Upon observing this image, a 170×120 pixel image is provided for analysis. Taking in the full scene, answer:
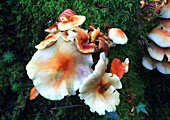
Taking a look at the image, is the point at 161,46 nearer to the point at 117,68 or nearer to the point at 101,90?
the point at 117,68

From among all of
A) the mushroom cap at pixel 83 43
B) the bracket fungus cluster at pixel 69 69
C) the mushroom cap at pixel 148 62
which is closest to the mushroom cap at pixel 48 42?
the bracket fungus cluster at pixel 69 69

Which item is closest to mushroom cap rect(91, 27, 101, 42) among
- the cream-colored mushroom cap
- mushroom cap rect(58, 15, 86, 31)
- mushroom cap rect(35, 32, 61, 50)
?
mushroom cap rect(58, 15, 86, 31)

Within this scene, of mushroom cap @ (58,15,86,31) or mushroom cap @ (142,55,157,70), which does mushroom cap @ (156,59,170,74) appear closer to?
mushroom cap @ (142,55,157,70)

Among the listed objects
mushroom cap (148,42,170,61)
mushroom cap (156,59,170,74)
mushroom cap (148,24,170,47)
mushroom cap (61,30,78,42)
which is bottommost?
mushroom cap (156,59,170,74)

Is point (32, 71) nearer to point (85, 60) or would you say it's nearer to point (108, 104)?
point (85, 60)

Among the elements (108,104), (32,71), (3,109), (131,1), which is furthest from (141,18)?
(3,109)

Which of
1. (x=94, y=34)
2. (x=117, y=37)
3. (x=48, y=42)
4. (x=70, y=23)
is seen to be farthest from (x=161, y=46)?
(x=48, y=42)

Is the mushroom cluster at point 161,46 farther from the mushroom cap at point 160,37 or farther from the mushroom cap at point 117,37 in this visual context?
the mushroom cap at point 117,37
